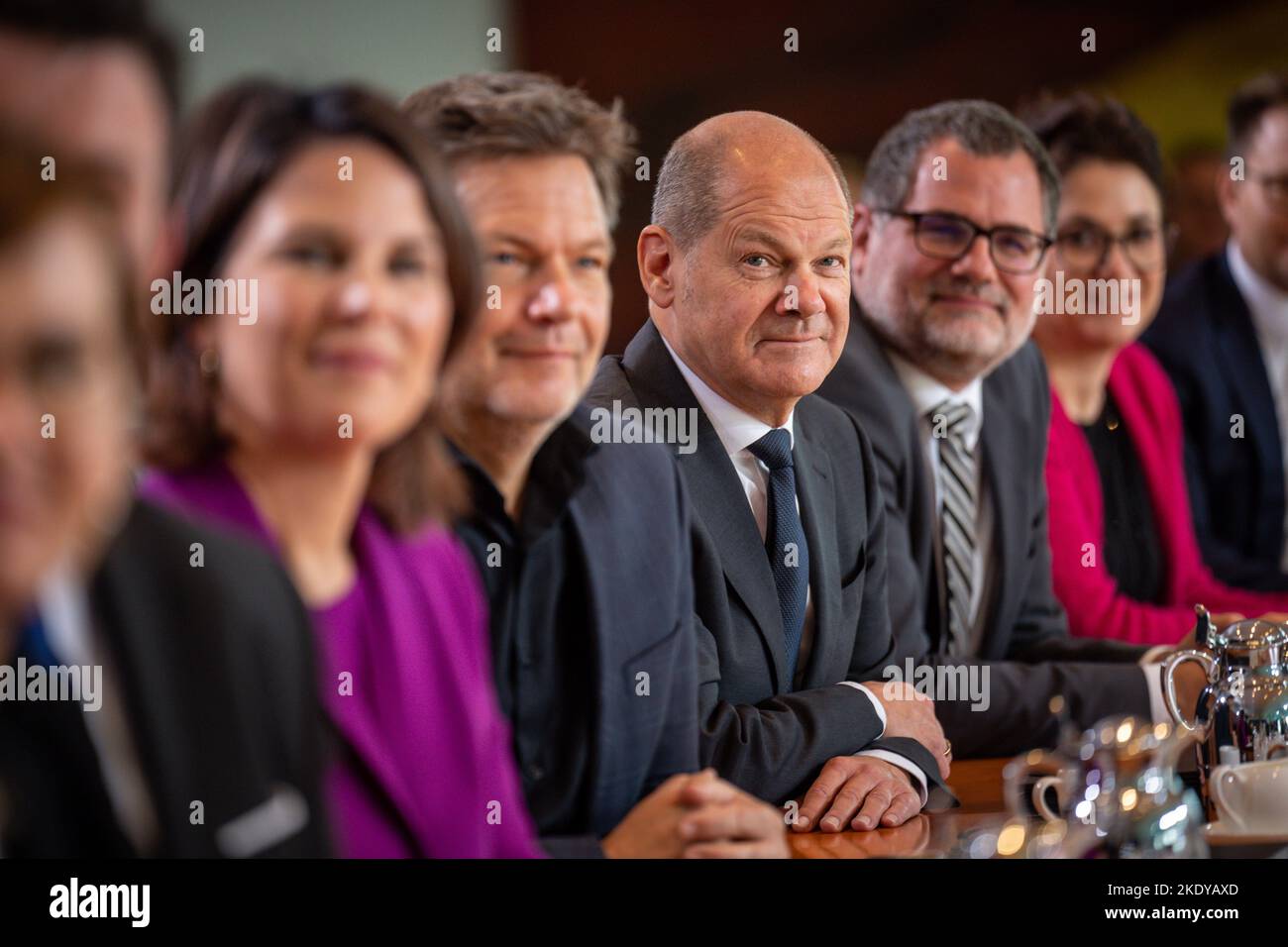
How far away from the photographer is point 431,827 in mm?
1883

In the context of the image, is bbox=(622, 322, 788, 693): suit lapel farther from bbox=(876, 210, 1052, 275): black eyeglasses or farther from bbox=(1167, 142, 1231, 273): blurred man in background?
bbox=(1167, 142, 1231, 273): blurred man in background

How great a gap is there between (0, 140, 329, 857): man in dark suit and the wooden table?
77 cm

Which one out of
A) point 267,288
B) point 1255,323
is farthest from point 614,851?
point 1255,323

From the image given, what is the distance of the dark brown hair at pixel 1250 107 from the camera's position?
3109 millimetres

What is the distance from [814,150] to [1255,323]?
1.41 meters

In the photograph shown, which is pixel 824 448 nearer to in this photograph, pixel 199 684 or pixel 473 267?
pixel 473 267

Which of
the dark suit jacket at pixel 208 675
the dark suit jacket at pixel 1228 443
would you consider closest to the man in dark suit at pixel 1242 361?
the dark suit jacket at pixel 1228 443

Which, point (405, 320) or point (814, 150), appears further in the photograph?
point (814, 150)

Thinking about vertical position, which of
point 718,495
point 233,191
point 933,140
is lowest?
point 718,495

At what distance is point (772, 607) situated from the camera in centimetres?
238

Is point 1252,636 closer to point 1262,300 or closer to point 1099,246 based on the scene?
point 1099,246

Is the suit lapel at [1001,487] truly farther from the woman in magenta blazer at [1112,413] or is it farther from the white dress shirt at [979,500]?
the woman in magenta blazer at [1112,413]

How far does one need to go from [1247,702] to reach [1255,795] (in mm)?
182

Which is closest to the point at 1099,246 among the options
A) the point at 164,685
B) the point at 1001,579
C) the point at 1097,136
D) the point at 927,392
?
the point at 1097,136
